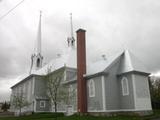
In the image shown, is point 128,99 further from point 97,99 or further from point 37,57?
point 37,57

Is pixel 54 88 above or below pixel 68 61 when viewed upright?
below

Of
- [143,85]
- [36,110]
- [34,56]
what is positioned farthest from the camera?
[34,56]

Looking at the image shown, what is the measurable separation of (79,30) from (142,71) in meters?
11.6

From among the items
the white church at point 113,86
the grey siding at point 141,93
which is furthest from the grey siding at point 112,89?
the grey siding at point 141,93

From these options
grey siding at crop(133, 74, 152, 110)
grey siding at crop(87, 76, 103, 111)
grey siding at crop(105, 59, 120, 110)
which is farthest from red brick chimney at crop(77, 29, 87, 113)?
grey siding at crop(133, 74, 152, 110)

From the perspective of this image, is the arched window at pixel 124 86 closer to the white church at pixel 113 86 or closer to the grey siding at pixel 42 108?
the white church at pixel 113 86

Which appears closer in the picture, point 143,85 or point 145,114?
point 145,114

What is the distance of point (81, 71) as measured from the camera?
102 feet

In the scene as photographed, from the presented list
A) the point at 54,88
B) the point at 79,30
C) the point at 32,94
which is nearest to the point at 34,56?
the point at 32,94

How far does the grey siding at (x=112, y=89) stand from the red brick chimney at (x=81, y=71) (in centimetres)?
370

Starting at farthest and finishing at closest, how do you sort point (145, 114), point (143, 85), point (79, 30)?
point (79, 30), point (143, 85), point (145, 114)

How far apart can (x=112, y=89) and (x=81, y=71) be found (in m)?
5.40

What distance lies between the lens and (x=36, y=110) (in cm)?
3928

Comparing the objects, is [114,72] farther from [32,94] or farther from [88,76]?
[32,94]
